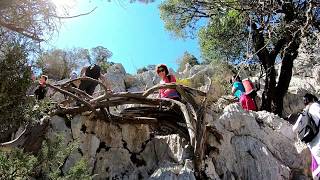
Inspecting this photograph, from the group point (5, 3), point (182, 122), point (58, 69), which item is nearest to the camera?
point (5, 3)

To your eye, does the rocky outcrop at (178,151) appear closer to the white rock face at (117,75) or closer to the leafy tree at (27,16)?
the leafy tree at (27,16)

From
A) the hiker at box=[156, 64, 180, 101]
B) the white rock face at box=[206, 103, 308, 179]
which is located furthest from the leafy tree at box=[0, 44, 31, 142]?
the hiker at box=[156, 64, 180, 101]

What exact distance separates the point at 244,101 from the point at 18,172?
6.23 metres

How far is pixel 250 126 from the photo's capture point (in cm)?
722

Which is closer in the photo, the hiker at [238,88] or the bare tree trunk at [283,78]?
the hiker at [238,88]

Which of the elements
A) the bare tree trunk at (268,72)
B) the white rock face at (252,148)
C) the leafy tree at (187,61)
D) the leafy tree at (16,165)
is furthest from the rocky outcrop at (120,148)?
the leafy tree at (187,61)

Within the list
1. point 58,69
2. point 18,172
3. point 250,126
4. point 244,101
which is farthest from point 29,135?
point 58,69

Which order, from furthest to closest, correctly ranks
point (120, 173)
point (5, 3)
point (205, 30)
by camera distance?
point (205, 30), point (120, 173), point (5, 3)

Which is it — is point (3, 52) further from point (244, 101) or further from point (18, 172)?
point (244, 101)

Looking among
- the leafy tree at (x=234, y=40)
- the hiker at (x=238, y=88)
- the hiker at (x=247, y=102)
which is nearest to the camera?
the hiker at (x=247, y=102)

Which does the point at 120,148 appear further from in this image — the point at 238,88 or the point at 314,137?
the point at 238,88

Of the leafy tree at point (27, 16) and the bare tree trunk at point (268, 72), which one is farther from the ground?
the bare tree trunk at point (268, 72)

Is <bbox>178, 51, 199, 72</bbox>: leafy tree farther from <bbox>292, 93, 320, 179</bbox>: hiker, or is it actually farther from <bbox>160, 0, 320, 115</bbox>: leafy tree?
<bbox>292, 93, 320, 179</bbox>: hiker

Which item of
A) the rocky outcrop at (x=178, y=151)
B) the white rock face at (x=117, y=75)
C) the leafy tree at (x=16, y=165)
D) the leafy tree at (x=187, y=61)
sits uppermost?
the leafy tree at (x=187, y=61)
